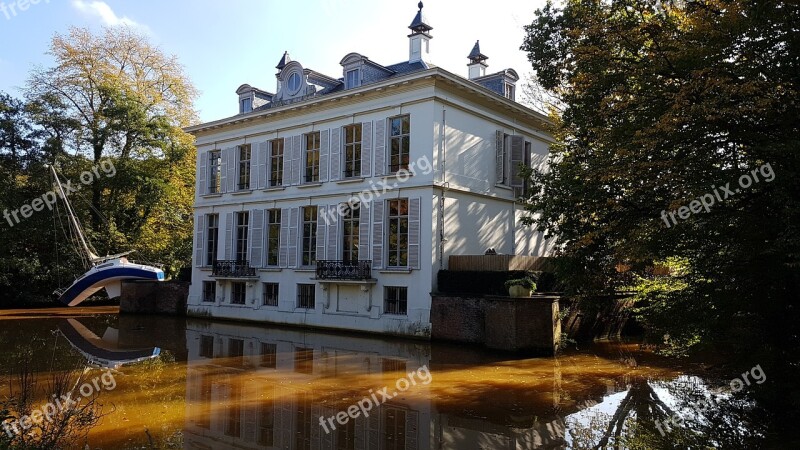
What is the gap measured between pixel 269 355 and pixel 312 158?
9.65m

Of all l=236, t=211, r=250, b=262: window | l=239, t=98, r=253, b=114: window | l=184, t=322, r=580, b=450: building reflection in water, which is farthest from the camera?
l=239, t=98, r=253, b=114: window

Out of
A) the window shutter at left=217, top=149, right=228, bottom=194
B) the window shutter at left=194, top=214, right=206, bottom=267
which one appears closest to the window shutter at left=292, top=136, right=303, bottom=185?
the window shutter at left=217, top=149, right=228, bottom=194

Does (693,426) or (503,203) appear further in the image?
(503,203)

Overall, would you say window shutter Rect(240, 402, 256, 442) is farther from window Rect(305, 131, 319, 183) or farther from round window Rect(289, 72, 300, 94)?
round window Rect(289, 72, 300, 94)

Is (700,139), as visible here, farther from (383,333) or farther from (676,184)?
(383,333)

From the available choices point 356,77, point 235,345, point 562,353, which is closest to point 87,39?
point 356,77

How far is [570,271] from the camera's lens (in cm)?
1159

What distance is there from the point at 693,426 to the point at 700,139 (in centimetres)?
412

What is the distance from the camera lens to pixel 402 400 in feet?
31.2

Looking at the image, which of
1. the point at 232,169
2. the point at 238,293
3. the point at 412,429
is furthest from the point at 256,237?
the point at 412,429

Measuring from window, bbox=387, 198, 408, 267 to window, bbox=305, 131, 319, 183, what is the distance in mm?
4087

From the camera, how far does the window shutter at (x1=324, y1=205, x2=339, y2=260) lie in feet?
67.4

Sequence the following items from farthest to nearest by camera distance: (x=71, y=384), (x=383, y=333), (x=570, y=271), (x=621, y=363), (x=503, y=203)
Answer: (x=503, y=203), (x=383, y=333), (x=621, y=363), (x=570, y=271), (x=71, y=384)

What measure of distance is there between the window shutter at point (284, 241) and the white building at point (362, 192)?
0.19ft
